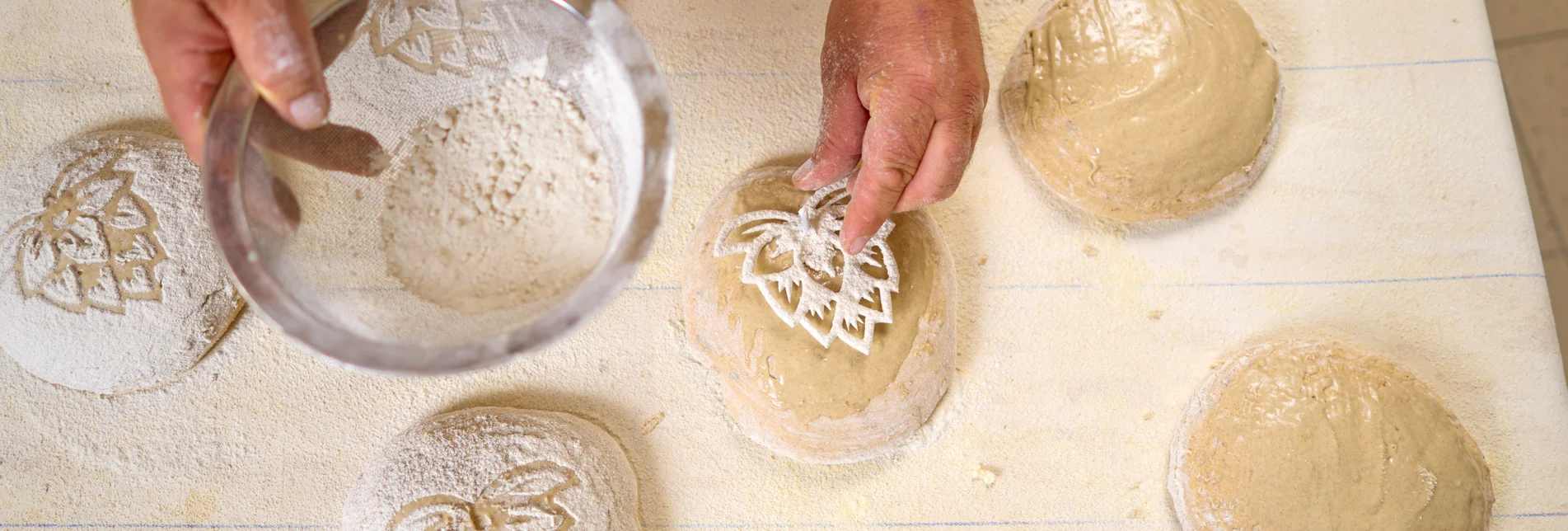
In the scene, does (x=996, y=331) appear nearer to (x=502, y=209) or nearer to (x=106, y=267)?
(x=502, y=209)

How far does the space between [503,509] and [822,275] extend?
0.58 m

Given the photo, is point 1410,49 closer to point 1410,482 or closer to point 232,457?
point 1410,482

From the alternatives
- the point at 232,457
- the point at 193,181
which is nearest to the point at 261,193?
the point at 193,181

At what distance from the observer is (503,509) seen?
1185 millimetres

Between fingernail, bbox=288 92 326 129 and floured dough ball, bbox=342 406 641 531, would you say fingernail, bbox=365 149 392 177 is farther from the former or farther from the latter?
floured dough ball, bbox=342 406 641 531

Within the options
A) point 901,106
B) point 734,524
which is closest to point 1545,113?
point 901,106

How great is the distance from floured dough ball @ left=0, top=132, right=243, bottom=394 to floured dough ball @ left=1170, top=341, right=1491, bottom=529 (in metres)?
1.60

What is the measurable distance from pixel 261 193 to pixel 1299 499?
1.44 meters

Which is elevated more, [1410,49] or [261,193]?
[261,193]

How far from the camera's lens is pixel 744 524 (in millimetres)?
1339

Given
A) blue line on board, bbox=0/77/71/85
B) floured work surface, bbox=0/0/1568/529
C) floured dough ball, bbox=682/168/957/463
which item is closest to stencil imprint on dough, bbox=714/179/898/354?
floured dough ball, bbox=682/168/957/463

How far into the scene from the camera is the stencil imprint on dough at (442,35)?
92 cm

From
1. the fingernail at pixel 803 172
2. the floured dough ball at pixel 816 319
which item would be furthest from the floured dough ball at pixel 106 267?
the fingernail at pixel 803 172

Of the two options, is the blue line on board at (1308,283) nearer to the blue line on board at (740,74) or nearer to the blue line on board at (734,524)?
the blue line on board at (734,524)
